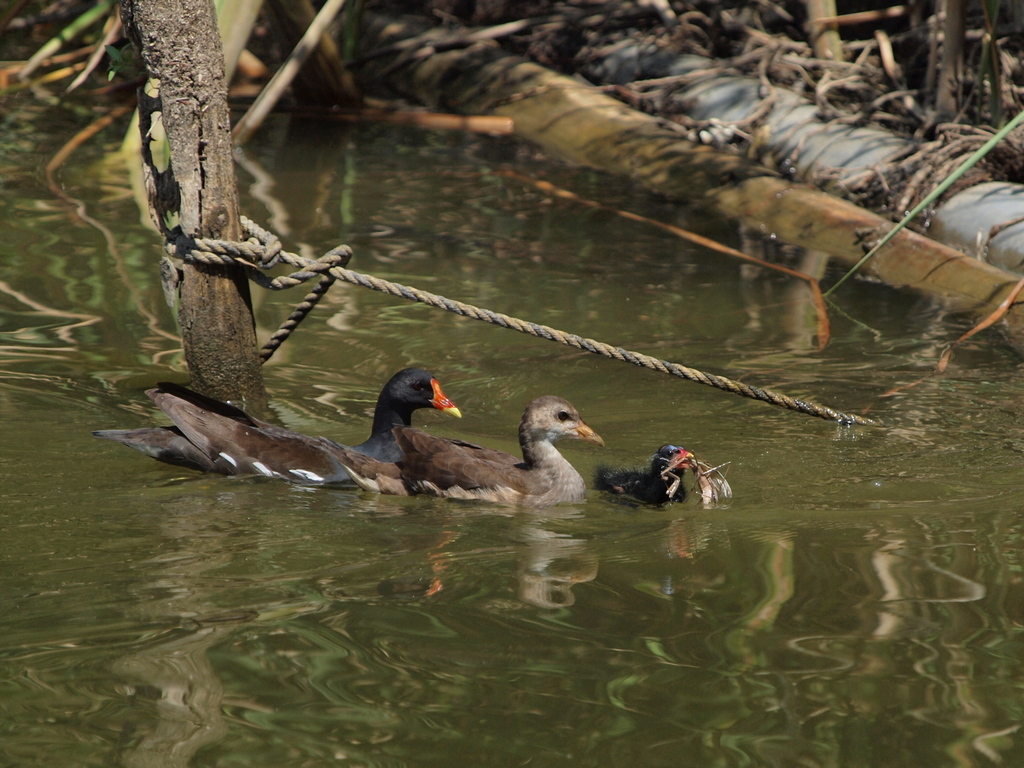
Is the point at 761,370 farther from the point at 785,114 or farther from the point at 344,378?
the point at 785,114

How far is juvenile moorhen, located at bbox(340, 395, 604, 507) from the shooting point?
18.3 ft

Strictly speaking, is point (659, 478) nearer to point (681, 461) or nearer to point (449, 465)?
point (681, 461)

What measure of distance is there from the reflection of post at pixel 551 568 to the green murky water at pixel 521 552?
2cm

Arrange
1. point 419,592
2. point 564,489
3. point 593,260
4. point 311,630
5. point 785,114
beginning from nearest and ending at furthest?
point 311,630 < point 419,592 < point 564,489 < point 593,260 < point 785,114

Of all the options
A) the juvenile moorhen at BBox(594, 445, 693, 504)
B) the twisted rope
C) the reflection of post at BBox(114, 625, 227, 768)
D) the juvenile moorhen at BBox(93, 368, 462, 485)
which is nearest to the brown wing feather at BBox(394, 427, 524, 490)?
the juvenile moorhen at BBox(93, 368, 462, 485)

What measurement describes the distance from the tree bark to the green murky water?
543 mm

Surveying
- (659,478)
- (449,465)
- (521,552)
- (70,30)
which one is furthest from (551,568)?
(70,30)

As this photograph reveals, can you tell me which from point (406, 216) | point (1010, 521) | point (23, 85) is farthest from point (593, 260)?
point (23, 85)

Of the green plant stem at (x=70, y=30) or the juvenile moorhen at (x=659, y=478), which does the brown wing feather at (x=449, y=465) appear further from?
the green plant stem at (x=70, y=30)

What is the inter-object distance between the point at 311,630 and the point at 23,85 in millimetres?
11743

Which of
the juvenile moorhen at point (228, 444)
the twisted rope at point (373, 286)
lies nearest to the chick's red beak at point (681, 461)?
the twisted rope at point (373, 286)

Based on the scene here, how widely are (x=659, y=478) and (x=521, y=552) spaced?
3.18 feet

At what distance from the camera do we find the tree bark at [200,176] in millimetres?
5488

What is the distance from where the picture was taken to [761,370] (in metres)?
6.86
